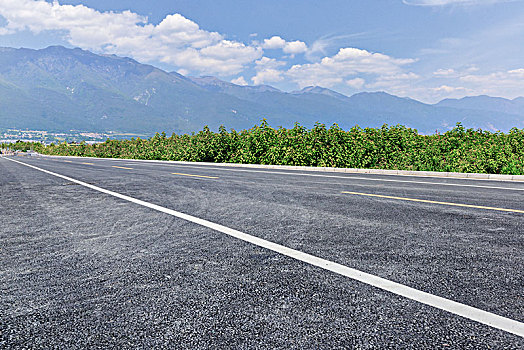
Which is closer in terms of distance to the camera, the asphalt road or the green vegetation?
the asphalt road

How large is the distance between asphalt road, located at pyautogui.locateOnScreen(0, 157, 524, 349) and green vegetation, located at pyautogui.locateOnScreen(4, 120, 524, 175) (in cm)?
944

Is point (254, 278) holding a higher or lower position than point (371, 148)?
lower

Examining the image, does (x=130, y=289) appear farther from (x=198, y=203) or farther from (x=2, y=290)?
(x=198, y=203)

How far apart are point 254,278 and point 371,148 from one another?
15.4 meters

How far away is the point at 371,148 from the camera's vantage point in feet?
56.8

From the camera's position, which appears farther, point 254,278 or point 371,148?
point 371,148

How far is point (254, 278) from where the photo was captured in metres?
3.13

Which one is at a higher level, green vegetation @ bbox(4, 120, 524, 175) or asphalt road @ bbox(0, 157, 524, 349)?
green vegetation @ bbox(4, 120, 524, 175)

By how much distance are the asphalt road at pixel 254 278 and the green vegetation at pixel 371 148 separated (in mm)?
9441

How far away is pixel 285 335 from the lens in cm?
220

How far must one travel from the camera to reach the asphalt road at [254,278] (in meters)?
2.22

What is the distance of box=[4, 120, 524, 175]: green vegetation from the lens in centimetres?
1402

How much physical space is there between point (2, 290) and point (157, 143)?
32.6 m

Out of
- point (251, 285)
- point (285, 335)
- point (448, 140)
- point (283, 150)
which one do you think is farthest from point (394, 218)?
point (283, 150)
